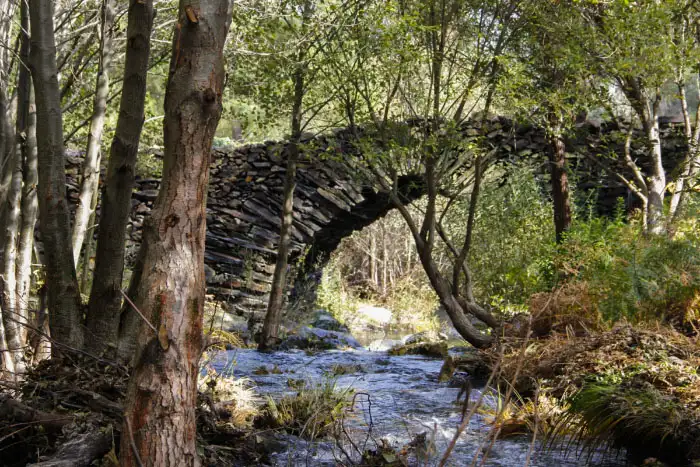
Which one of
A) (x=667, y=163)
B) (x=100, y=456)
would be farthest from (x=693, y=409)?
(x=667, y=163)

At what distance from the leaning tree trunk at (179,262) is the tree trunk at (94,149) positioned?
236 cm

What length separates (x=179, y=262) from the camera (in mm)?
2111

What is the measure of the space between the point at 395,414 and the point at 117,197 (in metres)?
2.74

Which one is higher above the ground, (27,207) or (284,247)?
(27,207)

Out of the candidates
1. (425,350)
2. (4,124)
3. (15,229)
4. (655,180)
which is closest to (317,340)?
(425,350)

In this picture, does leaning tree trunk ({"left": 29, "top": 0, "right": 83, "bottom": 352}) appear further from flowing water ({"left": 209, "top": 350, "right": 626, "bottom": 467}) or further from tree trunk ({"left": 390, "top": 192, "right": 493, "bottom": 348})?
tree trunk ({"left": 390, "top": 192, "right": 493, "bottom": 348})

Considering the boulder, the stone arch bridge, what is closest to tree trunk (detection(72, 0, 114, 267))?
the stone arch bridge

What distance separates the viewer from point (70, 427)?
8.74 ft

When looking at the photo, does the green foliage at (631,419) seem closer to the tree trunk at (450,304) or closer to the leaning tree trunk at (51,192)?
the tree trunk at (450,304)

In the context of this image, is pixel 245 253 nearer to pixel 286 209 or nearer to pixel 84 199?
pixel 286 209

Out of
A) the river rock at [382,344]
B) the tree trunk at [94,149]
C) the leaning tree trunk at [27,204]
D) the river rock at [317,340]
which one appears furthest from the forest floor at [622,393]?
the river rock at [382,344]

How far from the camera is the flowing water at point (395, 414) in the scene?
363cm

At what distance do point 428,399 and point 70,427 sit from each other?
11.6ft

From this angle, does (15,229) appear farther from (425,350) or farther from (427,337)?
(427,337)
